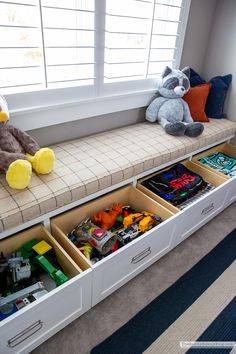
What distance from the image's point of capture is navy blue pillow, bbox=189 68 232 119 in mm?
1996

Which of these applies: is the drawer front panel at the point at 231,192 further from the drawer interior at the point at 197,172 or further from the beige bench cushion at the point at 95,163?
the beige bench cushion at the point at 95,163

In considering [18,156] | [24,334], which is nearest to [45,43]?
[18,156]

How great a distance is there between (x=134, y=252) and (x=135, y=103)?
1.08 meters

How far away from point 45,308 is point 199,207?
0.91m

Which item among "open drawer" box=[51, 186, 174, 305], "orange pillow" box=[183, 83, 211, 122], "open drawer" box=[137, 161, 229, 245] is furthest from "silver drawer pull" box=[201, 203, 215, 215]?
"orange pillow" box=[183, 83, 211, 122]

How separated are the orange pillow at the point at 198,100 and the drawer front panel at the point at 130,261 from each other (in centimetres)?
109

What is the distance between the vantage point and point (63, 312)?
0.96m

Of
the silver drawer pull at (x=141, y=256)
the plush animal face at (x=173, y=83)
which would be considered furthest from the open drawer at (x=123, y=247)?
the plush animal face at (x=173, y=83)

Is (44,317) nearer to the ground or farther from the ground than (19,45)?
nearer to the ground

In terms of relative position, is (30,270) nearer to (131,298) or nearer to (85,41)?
(131,298)

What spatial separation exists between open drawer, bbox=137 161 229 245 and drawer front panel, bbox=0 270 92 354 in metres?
0.56

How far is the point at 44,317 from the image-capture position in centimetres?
88

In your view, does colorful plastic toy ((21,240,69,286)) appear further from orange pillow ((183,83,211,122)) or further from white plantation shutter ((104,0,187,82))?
orange pillow ((183,83,211,122))

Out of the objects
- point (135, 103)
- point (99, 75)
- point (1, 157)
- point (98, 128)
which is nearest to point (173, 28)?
point (135, 103)
